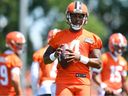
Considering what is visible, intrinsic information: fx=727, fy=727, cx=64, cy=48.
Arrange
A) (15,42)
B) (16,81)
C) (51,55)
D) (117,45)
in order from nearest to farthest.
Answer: (51,55)
(16,81)
(15,42)
(117,45)

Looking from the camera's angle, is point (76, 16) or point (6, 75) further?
point (6, 75)

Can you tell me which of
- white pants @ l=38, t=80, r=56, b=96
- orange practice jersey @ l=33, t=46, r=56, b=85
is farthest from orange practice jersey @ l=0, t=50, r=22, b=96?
orange practice jersey @ l=33, t=46, r=56, b=85

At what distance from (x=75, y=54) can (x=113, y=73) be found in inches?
175

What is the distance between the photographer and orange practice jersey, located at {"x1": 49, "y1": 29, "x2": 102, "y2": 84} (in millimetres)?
11531

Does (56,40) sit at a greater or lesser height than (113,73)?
greater

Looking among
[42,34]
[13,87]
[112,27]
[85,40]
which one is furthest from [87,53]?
[112,27]

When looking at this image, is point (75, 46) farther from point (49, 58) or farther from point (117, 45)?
point (117, 45)

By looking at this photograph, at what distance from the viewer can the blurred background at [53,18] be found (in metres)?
47.0

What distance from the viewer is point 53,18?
51.0 metres

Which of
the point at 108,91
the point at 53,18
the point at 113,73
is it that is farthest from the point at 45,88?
the point at 53,18

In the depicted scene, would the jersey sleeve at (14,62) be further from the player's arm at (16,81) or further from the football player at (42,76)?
the football player at (42,76)

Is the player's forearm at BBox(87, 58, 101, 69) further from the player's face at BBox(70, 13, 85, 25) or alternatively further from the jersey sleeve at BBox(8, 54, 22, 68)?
the jersey sleeve at BBox(8, 54, 22, 68)

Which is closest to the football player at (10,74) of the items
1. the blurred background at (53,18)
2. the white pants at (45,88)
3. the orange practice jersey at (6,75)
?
the orange practice jersey at (6,75)

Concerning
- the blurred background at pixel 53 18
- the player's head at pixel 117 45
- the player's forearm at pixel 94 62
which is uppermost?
the blurred background at pixel 53 18
